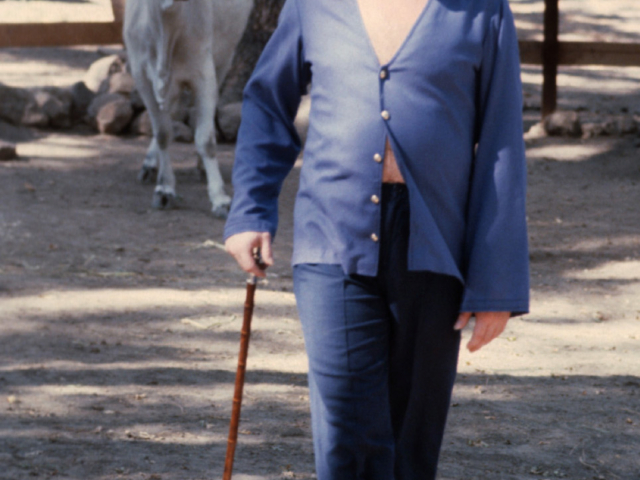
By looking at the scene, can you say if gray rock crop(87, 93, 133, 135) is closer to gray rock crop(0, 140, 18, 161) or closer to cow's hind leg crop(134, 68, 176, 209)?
gray rock crop(0, 140, 18, 161)

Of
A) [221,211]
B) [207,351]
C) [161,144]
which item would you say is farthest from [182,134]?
[207,351]

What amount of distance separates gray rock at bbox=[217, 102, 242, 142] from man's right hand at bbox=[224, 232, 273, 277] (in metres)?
8.46

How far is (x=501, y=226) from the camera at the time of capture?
6.77 feet

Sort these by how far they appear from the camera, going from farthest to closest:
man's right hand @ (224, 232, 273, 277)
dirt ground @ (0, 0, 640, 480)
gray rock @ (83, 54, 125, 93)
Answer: gray rock @ (83, 54, 125, 93), dirt ground @ (0, 0, 640, 480), man's right hand @ (224, 232, 273, 277)

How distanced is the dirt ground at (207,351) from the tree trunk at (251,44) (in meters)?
3.00

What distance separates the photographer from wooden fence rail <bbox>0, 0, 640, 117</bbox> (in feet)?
34.9

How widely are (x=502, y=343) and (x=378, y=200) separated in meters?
3.21

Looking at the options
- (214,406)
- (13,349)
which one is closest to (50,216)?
(13,349)

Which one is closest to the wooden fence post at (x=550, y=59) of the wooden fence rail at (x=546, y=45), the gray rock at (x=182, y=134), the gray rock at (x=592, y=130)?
the wooden fence rail at (x=546, y=45)

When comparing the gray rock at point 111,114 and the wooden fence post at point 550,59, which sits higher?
the wooden fence post at point 550,59

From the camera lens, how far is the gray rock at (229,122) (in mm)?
10648

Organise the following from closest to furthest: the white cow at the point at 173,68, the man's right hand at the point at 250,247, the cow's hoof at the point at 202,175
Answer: the man's right hand at the point at 250,247, the white cow at the point at 173,68, the cow's hoof at the point at 202,175

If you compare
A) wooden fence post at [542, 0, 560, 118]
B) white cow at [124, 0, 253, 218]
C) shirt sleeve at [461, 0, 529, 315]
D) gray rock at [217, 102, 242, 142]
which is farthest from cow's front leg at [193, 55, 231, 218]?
shirt sleeve at [461, 0, 529, 315]

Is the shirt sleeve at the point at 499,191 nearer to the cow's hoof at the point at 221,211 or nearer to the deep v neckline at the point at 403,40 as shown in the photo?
the deep v neckline at the point at 403,40
